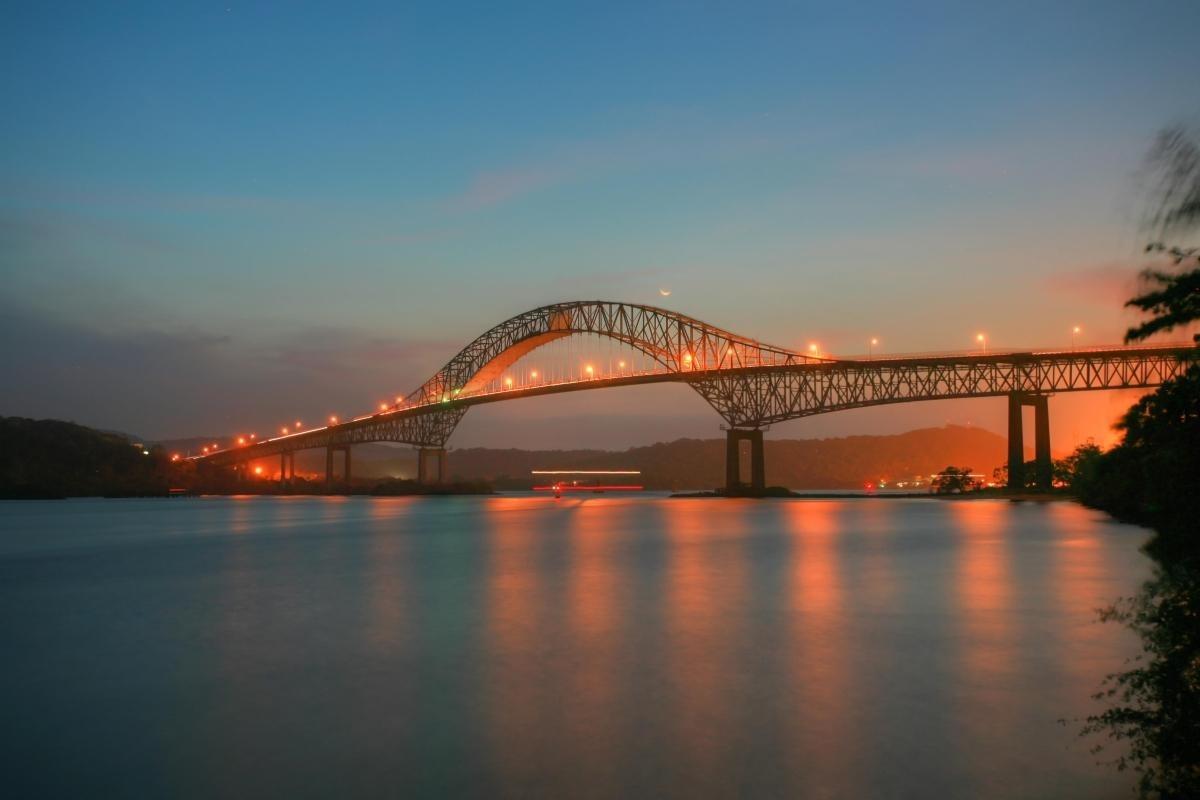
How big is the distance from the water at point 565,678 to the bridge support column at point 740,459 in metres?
61.6

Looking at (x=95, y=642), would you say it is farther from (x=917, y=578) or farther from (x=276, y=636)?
(x=917, y=578)

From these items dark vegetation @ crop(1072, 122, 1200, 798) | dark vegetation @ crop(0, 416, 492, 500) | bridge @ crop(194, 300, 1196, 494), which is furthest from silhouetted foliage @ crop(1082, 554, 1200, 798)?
dark vegetation @ crop(0, 416, 492, 500)

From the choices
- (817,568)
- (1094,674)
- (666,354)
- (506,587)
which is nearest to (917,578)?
(817,568)

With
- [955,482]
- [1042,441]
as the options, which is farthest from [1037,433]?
[955,482]

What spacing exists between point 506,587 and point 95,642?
28.3ft

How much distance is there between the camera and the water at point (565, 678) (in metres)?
7.16

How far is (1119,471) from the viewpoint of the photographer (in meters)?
6.81

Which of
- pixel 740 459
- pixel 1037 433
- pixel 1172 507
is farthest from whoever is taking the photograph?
pixel 740 459

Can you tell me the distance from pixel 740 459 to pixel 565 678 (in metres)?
81.2

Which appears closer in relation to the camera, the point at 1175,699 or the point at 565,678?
the point at 1175,699

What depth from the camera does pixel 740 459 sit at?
90875 mm

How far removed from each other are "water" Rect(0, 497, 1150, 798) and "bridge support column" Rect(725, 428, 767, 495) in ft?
202

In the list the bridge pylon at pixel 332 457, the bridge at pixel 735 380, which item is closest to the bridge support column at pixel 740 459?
the bridge at pixel 735 380

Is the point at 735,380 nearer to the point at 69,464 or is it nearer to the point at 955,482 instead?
the point at 955,482
